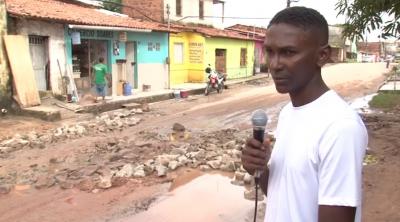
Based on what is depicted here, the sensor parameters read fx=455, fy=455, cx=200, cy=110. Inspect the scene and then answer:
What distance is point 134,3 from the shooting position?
29.2m

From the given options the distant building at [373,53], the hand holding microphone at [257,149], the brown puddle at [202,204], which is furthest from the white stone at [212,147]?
the distant building at [373,53]

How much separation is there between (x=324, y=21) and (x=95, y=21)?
659 inches

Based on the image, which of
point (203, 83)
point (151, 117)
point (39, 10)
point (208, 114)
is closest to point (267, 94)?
point (203, 83)

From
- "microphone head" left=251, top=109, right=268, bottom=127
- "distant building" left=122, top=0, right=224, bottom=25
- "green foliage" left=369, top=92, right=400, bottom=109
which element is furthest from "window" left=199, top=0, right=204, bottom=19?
"microphone head" left=251, top=109, right=268, bottom=127

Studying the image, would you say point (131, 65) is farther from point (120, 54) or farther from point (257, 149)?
point (257, 149)

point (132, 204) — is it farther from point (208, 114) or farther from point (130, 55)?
point (130, 55)

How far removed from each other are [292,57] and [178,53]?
24.3 meters

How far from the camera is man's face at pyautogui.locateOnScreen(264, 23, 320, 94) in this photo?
1.68 meters

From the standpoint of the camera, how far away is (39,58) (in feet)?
50.9

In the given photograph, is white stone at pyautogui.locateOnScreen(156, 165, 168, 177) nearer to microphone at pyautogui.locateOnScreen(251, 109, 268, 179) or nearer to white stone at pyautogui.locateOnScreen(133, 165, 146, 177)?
white stone at pyautogui.locateOnScreen(133, 165, 146, 177)

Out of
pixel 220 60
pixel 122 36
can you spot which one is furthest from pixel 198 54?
pixel 122 36

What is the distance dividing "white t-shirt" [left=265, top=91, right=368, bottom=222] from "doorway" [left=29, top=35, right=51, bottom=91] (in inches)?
581

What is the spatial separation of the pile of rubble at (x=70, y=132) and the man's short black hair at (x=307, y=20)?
909 cm

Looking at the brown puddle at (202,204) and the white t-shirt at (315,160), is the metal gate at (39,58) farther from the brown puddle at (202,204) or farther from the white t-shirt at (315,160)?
the white t-shirt at (315,160)
